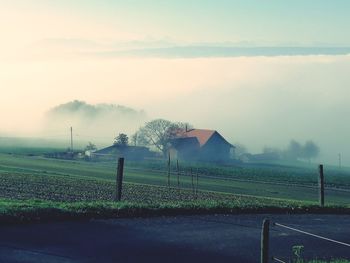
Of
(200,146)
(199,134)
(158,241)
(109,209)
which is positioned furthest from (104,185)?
(199,134)

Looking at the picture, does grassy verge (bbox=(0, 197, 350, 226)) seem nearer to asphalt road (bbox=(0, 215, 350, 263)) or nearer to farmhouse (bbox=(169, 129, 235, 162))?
asphalt road (bbox=(0, 215, 350, 263))

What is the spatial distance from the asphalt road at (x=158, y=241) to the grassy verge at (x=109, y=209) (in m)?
0.59

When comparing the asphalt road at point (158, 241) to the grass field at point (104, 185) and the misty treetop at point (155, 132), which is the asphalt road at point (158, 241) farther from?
the misty treetop at point (155, 132)

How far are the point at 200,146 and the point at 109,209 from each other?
3783 inches

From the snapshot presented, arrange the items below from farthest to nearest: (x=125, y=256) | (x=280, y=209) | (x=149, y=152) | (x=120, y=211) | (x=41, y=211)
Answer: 1. (x=149, y=152)
2. (x=280, y=209)
3. (x=120, y=211)
4. (x=41, y=211)
5. (x=125, y=256)

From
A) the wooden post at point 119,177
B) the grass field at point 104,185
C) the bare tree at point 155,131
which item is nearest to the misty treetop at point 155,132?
the bare tree at point 155,131

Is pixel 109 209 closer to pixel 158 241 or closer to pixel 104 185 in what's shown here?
pixel 158 241

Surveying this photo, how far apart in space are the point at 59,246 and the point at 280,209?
31.1ft

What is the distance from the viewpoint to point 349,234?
1477cm

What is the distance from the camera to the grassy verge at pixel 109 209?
14.2 metres

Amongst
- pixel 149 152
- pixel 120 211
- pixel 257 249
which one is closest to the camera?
pixel 257 249

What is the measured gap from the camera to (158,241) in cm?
1236

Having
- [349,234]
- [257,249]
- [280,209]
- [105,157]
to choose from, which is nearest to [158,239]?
[257,249]

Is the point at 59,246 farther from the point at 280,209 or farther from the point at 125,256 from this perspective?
the point at 280,209
